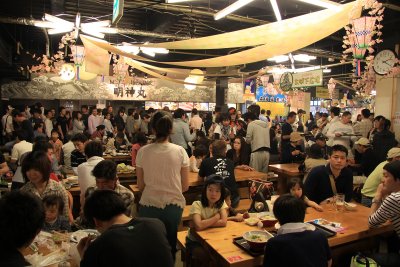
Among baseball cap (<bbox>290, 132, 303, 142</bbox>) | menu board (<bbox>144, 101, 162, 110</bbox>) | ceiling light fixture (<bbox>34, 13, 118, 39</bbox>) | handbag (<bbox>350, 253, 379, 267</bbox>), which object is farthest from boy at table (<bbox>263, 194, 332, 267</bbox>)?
menu board (<bbox>144, 101, 162, 110</bbox>)

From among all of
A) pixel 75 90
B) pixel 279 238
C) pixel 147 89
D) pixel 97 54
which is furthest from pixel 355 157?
pixel 75 90

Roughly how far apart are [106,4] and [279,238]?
669 centimetres

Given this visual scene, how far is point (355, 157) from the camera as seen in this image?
677cm

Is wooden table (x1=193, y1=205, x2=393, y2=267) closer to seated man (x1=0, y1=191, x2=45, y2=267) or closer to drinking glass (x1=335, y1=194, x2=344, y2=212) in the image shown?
drinking glass (x1=335, y1=194, x2=344, y2=212)

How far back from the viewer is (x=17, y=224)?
5.14 feet

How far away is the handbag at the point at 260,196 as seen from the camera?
3.33 meters

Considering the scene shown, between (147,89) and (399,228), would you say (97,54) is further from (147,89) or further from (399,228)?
(147,89)

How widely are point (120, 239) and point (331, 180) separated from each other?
9.02 ft

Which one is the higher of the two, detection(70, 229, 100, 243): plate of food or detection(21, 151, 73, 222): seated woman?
detection(21, 151, 73, 222): seated woman

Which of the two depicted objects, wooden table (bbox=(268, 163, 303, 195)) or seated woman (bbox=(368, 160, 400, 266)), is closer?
seated woman (bbox=(368, 160, 400, 266))

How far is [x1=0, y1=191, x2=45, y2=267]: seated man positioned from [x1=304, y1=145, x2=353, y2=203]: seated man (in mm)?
2951

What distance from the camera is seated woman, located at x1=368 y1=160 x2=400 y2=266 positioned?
2.72 meters

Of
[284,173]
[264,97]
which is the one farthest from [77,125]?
[264,97]

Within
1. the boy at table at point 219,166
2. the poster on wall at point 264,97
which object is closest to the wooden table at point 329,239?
the boy at table at point 219,166
